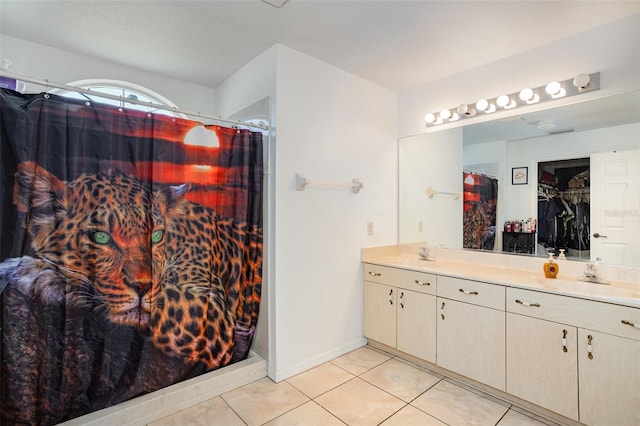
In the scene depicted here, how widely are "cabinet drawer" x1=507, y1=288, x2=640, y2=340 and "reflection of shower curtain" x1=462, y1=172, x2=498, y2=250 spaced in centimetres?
70

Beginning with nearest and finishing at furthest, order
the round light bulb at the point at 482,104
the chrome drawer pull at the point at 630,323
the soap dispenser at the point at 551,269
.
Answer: the chrome drawer pull at the point at 630,323 → the soap dispenser at the point at 551,269 → the round light bulb at the point at 482,104

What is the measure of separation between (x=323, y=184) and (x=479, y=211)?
137 cm

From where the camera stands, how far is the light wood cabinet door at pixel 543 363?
5.58 feet

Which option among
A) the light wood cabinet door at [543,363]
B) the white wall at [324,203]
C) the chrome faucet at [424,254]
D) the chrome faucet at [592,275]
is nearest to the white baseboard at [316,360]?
the white wall at [324,203]

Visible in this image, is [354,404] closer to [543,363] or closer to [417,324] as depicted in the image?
[417,324]

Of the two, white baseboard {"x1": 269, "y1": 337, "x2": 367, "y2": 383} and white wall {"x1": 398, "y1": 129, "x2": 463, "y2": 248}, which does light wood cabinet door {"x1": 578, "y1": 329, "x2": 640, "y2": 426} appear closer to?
white wall {"x1": 398, "y1": 129, "x2": 463, "y2": 248}

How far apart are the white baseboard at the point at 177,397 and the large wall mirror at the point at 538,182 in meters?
1.85

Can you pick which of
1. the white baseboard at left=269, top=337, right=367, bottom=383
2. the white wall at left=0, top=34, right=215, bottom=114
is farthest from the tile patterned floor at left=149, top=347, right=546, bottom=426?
the white wall at left=0, top=34, right=215, bottom=114

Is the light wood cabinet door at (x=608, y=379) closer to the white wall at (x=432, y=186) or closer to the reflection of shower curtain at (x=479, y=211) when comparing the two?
the reflection of shower curtain at (x=479, y=211)

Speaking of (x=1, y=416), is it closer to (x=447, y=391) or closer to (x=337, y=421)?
(x=337, y=421)

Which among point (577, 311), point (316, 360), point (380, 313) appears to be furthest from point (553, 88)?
point (316, 360)

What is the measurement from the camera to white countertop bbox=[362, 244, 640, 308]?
1.76 m

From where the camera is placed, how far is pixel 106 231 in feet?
5.74

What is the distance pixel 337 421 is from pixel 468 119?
245 cm
